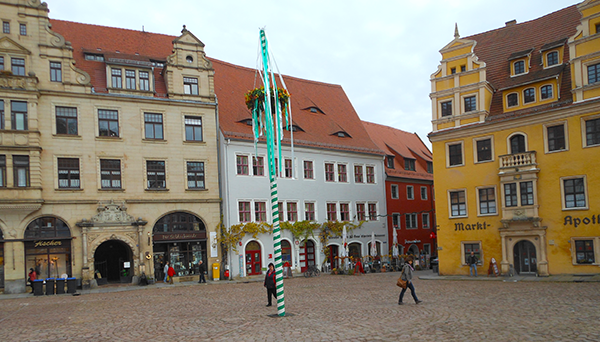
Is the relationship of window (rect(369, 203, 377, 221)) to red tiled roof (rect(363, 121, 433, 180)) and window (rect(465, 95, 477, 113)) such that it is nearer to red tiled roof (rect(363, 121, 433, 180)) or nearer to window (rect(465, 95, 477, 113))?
red tiled roof (rect(363, 121, 433, 180))

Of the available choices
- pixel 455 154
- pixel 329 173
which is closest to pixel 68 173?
pixel 329 173

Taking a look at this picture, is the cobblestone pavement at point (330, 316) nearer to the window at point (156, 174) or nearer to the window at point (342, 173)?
the window at point (156, 174)

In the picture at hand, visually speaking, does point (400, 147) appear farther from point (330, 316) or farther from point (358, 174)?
point (330, 316)

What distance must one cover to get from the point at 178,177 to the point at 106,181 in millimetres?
4763

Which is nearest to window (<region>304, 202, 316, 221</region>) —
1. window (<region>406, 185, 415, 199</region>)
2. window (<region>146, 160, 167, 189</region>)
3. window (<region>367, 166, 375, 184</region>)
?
window (<region>367, 166, 375, 184</region>)

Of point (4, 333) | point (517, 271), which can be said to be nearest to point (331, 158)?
point (517, 271)

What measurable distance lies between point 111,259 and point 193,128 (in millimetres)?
10571

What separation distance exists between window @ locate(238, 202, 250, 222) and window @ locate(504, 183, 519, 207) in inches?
702

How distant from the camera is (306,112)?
50.6m

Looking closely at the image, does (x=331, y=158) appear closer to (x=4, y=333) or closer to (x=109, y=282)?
(x=109, y=282)

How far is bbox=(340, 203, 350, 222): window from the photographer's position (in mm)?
48122

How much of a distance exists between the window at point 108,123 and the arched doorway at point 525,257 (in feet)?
86.0

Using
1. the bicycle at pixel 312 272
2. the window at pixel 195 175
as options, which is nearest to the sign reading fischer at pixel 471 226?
the bicycle at pixel 312 272

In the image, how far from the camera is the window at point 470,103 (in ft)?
119
